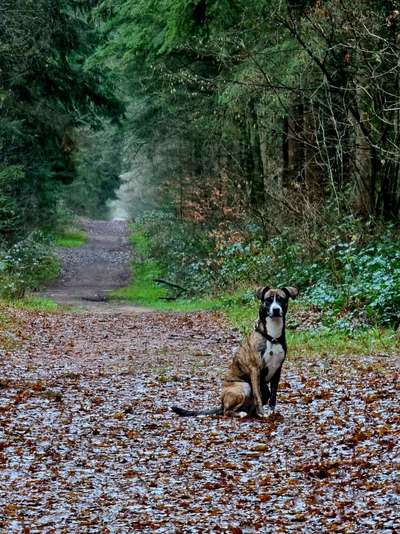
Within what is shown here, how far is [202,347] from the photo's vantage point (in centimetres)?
1681

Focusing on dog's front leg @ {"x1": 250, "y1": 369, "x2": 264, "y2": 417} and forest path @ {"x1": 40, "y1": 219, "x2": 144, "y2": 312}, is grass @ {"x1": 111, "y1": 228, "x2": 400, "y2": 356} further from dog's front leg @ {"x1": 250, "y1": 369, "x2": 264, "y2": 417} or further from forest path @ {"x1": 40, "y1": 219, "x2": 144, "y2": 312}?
dog's front leg @ {"x1": 250, "y1": 369, "x2": 264, "y2": 417}

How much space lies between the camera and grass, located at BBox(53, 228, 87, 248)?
50656 millimetres

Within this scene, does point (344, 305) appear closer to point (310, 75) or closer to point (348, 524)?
point (310, 75)

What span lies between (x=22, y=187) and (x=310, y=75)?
1688 cm

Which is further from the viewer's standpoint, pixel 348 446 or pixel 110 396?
pixel 110 396

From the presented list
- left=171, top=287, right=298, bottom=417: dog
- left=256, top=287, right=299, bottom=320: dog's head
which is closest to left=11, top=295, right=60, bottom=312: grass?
left=171, top=287, right=298, bottom=417: dog

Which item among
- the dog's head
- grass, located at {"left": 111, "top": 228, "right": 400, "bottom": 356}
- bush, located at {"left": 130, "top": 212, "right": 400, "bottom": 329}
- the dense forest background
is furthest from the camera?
the dense forest background

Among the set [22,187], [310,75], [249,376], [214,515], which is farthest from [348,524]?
[22,187]

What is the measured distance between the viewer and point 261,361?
918cm

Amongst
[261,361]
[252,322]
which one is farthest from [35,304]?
[261,361]

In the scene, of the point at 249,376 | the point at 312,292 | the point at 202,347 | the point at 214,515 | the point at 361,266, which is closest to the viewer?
the point at 214,515

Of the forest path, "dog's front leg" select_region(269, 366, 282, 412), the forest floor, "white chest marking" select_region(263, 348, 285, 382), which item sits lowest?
the forest path

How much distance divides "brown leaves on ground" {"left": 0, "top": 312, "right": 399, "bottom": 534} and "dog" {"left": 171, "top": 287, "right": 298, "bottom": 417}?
0.68ft

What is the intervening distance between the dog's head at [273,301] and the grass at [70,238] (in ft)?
132
